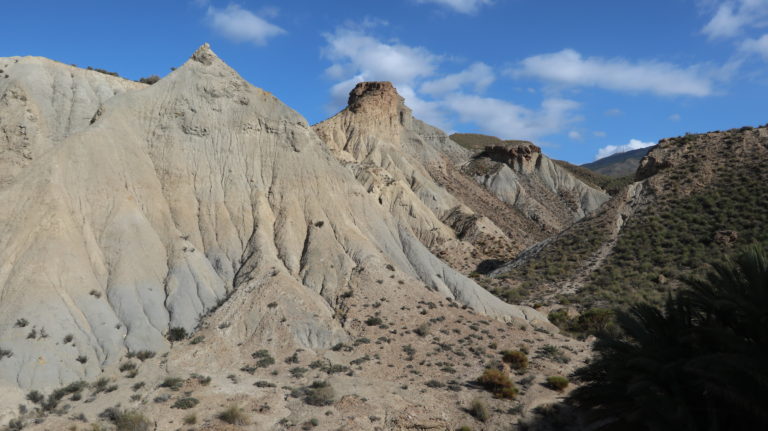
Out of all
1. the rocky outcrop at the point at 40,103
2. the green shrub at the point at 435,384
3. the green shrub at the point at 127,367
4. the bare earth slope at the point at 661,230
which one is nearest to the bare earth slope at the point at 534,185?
the bare earth slope at the point at 661,230

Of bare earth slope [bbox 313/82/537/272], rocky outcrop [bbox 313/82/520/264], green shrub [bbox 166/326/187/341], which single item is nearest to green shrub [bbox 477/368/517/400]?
green shrub [bbox 166/326/187/341]

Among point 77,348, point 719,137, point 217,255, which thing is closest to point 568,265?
point 719,137

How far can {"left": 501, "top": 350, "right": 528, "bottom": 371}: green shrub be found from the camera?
72.1 ft

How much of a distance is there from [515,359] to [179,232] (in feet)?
62.2

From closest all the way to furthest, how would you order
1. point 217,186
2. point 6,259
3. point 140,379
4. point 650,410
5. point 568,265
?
point 650,410
point 140,379
point 6,259
point 217,186
point 568,265

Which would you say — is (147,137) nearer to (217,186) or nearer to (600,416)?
(217,186)

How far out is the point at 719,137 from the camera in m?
48.0

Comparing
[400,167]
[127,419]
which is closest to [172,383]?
[127,419]

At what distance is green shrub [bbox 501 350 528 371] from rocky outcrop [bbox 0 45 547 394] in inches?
265

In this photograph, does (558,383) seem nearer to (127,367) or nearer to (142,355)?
(142,355)

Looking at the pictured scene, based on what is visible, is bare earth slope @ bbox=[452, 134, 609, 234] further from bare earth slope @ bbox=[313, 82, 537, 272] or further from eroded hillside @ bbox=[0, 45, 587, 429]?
eroded hillside @ bbox=[0, 45, 587, 429]

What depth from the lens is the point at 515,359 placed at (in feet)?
73.5

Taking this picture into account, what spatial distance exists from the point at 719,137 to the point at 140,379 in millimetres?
53395

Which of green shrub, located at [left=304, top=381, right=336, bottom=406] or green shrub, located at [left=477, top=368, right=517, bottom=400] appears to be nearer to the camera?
green shrub, located at [left=304, top=381, right=336, bottom=406]
